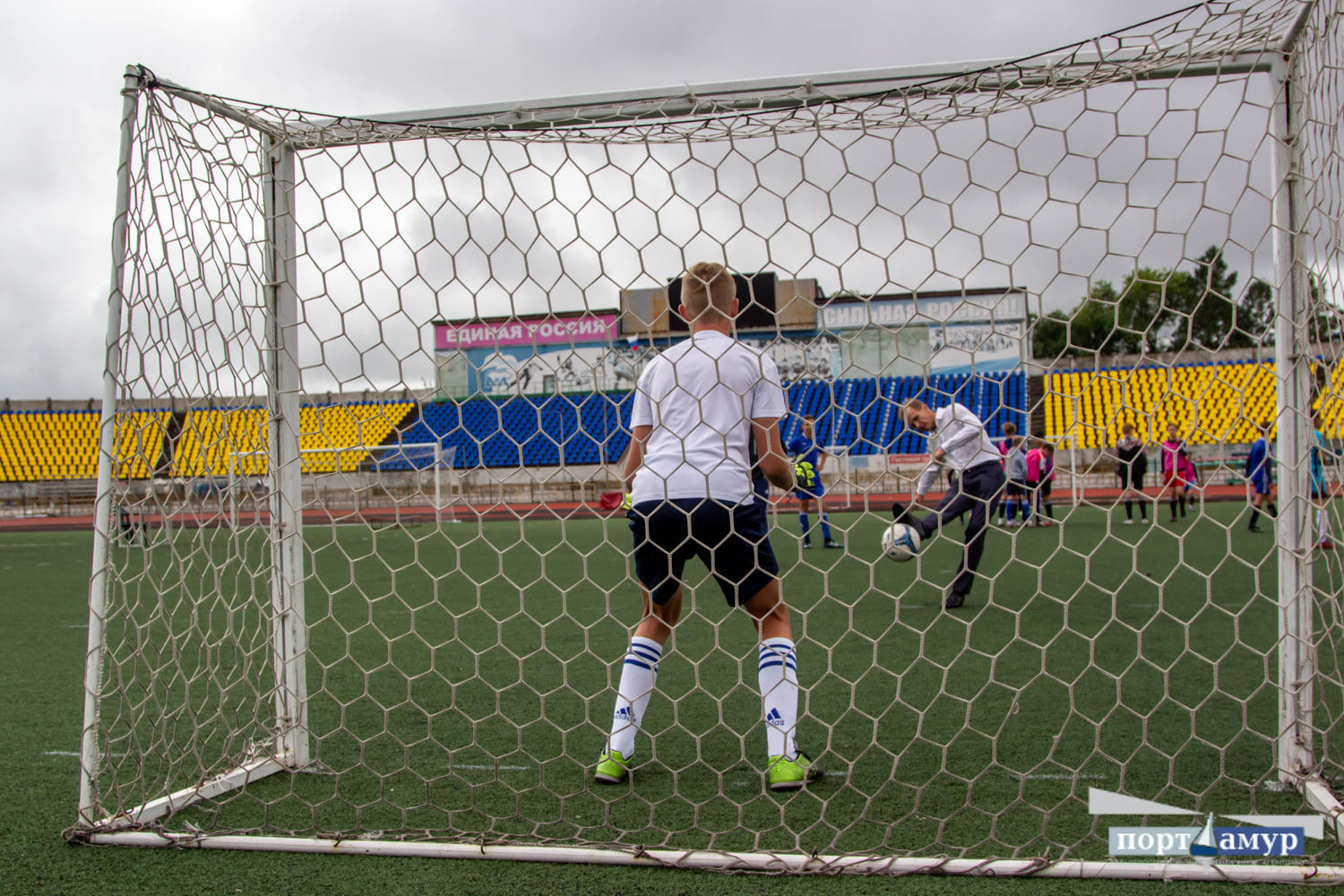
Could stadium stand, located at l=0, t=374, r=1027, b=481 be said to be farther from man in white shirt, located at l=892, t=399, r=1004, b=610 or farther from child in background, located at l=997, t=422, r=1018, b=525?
child in background, located at l=997, t=422, r=1018, b=525

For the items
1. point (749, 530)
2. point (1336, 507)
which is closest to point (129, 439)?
point (749, 530)

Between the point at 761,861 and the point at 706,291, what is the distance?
1612 millimetres

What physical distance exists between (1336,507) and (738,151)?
2.29m

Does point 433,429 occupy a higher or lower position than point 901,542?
higher

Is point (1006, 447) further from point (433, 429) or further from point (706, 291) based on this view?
point (706, 291)

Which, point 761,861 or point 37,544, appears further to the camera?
point 37,544

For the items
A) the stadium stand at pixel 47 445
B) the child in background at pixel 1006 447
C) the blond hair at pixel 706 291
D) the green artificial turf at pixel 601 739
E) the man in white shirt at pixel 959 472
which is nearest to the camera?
the green artificial turf at pixel 601 739

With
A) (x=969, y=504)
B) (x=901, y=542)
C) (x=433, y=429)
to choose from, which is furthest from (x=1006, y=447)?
(x=901, y=542)

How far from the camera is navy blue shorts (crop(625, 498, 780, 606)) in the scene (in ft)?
9.56

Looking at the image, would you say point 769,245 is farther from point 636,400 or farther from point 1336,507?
point 1336,507

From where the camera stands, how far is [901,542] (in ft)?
19.8

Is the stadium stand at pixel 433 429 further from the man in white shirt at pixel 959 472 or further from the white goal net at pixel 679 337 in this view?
the man in white shirt at pixel 959 472

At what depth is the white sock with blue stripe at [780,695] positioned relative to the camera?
300 centimetres

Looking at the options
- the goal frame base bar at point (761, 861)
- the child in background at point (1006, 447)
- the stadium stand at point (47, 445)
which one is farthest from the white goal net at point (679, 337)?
the stadium stand at point (47, 445)
